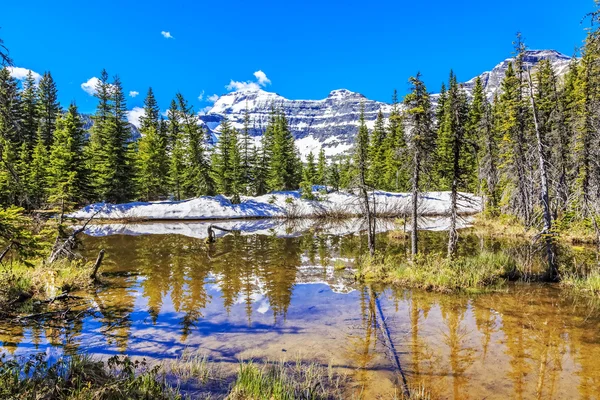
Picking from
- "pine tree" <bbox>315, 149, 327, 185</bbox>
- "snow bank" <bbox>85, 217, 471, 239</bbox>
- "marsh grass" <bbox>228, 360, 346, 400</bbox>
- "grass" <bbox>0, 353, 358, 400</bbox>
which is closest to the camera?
"grass" <bbox>0, 353, 358, 400</bbox>

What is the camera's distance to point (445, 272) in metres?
14.7

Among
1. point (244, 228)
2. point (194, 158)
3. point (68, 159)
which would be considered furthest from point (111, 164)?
point (244, 228)

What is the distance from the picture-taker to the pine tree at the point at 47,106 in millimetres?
50656

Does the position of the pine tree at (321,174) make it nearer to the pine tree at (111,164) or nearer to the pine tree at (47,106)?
the pine tree at (111,164)

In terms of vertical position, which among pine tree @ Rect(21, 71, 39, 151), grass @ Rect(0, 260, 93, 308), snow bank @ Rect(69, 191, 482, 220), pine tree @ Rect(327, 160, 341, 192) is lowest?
grass @ Rect(0, 260, 93, 308)

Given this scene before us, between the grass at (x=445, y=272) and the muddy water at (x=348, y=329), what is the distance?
822 millimetres

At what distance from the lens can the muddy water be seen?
764 cm

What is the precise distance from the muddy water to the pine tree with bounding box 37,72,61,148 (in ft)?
146

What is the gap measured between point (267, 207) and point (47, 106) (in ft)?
126

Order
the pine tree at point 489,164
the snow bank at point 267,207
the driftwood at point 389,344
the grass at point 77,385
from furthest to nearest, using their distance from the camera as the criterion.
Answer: the snow bank at point 267,207 → the pine tree at point 489,164 → the driftwood at point 389,344 → the grass at point 77,385

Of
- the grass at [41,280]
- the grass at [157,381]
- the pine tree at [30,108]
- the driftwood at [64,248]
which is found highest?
the pine tree at [30,108]

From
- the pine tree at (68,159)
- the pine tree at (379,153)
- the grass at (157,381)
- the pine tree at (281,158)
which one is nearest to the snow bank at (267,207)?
the pine tree at (68,159)

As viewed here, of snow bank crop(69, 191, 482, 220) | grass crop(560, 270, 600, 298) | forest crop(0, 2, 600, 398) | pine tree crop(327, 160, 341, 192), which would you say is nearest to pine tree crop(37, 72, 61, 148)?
forest crop(0, 2, 600, 398)

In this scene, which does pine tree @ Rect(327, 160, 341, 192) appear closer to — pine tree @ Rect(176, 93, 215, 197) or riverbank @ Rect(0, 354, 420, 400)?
pine tree @ Rect(176, 93, 215, 197)
